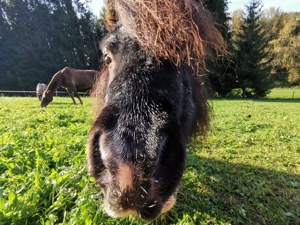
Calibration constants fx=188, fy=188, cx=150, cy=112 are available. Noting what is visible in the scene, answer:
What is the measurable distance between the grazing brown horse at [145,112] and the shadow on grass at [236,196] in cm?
84

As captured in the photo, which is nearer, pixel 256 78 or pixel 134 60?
pixel 134 60

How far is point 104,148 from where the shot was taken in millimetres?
1037

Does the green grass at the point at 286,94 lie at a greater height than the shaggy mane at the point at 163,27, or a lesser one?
lesser

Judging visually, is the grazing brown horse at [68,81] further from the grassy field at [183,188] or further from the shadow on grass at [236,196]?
the shadow on grass at [236,196]

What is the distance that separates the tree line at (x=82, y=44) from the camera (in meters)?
22.1

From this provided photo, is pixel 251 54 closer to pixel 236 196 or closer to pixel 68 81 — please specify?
pixel 68 81

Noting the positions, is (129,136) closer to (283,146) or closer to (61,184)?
(61,184)

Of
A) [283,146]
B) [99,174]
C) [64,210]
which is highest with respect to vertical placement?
[99,174]

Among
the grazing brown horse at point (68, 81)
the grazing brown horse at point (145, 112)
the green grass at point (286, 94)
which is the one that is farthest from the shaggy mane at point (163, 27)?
the green grass at point (286, 94)

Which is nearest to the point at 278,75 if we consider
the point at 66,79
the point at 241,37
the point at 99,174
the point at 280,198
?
the point at 241,37

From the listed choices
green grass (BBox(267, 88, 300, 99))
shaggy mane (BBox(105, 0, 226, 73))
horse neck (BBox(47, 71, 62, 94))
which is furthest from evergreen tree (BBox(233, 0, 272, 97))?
shaggy mane (BBox(105, 0, 226, 73))

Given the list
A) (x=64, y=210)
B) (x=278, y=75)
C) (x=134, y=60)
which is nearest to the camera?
(x=134, y=60)

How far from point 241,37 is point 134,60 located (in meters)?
24.5

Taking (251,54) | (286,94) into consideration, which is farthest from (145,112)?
(286,94)
